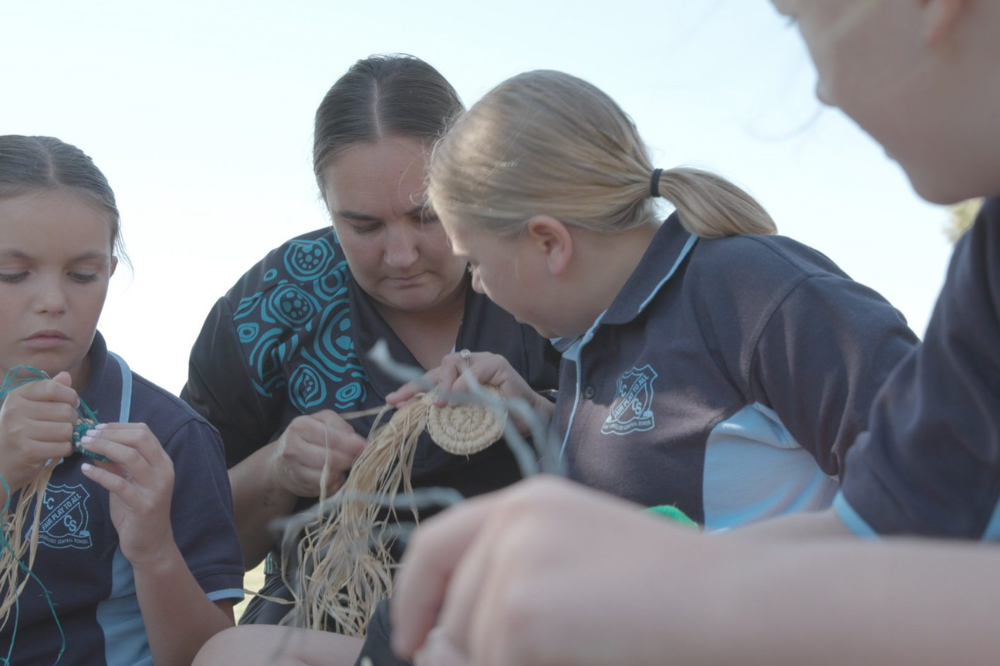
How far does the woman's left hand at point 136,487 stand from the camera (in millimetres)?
1992

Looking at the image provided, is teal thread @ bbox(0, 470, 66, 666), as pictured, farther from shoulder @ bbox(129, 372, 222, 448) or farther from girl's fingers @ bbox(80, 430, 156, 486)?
shoulder @ bbox(129, 372, 222, 448)

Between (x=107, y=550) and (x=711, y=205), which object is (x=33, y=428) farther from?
(x=711, y=205)

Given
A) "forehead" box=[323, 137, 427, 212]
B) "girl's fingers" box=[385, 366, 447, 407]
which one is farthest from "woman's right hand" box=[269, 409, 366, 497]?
"forehead" box=[323, 137, 427, 212]

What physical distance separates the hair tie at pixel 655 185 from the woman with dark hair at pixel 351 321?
0.58 m

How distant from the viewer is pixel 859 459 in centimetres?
89

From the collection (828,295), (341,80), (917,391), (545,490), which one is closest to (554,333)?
(828,295)

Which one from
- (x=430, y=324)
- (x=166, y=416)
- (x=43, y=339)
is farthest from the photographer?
(x=430, y=324)

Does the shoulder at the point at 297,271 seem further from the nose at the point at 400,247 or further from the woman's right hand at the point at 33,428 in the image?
the woman's right hand at the point at 33,428

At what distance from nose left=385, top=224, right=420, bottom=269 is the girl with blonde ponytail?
29 cm

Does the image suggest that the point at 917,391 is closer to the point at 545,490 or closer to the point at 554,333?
the point at 545,490

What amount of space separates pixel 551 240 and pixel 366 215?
628 millimetres

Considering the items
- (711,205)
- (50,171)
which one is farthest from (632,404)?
(50,171)

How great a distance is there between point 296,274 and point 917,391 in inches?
77.0

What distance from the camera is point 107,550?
83.7 inches
